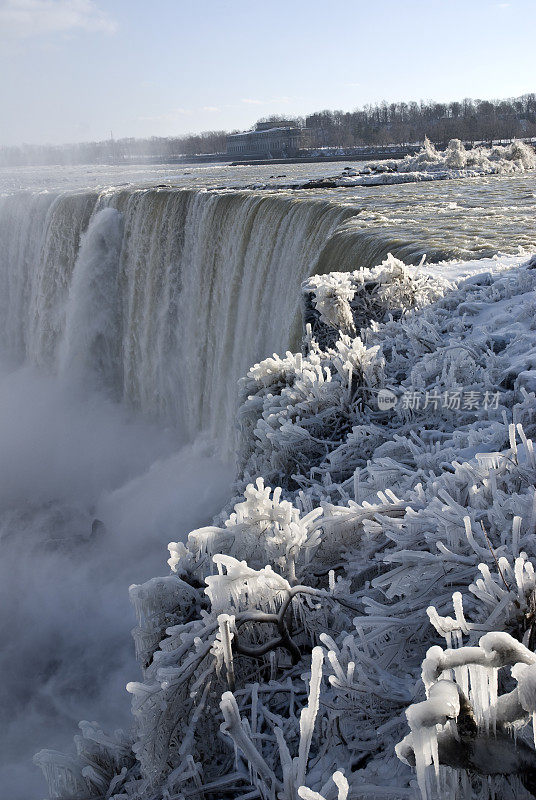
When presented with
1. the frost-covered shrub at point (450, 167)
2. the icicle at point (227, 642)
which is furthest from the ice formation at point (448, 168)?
the icicle at point (227, 642)

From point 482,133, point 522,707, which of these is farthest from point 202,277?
point 482,133

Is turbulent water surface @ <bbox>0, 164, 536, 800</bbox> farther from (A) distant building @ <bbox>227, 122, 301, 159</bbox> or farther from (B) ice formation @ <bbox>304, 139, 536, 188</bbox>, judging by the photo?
(A) distant building @ <bbox>227, 122, 301, 159</bbox>

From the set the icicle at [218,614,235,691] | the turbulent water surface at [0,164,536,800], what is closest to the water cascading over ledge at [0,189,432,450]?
the turbulent water surface at [0,164,536,800]

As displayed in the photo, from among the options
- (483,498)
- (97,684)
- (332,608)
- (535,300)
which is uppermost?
(535,300)

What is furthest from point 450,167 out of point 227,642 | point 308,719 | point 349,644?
point 308,719

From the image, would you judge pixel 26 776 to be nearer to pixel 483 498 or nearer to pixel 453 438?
pixel 453 438

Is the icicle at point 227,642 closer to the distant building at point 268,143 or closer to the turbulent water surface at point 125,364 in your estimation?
the turbulent water surface at point 125,364
